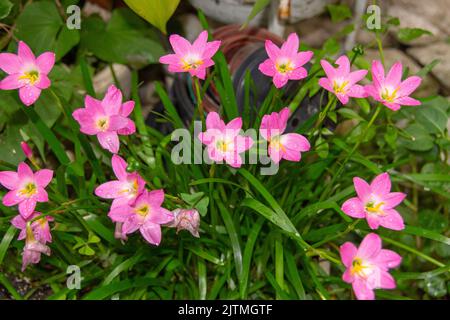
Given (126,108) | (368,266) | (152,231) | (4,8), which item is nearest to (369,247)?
(368,266)

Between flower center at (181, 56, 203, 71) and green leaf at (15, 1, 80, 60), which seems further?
green leaf at (15, 1, 80, 60)

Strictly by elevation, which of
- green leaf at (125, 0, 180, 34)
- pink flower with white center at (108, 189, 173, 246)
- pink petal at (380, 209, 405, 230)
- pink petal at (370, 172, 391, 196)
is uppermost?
green leaf at (125, 0, 180, 34)

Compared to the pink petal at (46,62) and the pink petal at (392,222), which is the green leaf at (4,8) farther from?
the pink petal at (392,222)

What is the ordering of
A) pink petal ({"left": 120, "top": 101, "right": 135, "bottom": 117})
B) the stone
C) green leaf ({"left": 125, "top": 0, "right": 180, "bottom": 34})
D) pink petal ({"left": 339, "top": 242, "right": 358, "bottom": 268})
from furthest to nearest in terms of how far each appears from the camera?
1. the stone
2. green leaf ({"left": 125, "top": 0, "right": 180, "bottom": 34})
3. pink petal ({"left": 120, "top": 101, "right": 135, "bottom": 117})
4. pink petal ({"left": 339, "top": 242, "right": 358, "bottom": 268})

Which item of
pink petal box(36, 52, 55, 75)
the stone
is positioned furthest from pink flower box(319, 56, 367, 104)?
the stone

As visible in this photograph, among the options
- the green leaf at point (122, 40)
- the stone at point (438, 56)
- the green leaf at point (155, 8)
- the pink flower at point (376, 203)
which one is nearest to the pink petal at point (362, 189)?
the pink flower at point (376, 203)

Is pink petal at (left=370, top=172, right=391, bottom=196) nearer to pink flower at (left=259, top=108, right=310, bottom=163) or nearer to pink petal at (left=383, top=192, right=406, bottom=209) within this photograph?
pink petal at (left=383, top=192, right=406, bottom=209)

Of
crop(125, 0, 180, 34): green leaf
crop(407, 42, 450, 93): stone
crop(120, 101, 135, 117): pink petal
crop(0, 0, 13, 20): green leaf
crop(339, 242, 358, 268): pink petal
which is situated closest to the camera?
crop(339, 242, 358, 268): pink petal
